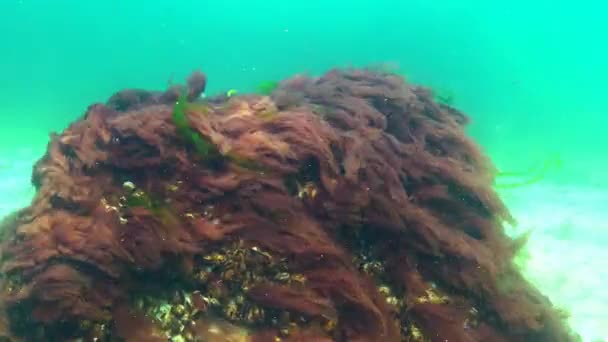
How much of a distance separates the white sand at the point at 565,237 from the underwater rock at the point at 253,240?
64.8 inches

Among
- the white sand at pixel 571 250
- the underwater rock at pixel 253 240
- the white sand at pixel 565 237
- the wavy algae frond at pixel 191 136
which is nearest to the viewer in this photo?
the underwater rock at pixel 253 240

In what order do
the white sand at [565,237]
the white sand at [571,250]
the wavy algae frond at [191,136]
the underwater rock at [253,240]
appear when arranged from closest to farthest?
the underwater rock at [253,240], the wavy algae frond at [191,136], the white sand at [571,250], the white sand at [565,237]

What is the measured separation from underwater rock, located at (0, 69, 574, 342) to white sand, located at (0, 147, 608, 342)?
1.65 meters

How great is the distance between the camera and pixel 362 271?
12.5 ft

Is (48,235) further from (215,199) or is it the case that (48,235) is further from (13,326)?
(215,199)

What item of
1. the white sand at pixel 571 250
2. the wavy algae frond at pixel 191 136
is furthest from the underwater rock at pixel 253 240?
the white sand at pixel 571 250

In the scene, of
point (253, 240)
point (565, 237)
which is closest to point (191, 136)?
point (253, 240)

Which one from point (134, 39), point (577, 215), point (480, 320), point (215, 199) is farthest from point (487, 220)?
point (134, 39)

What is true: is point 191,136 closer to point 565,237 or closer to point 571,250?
point 571,250

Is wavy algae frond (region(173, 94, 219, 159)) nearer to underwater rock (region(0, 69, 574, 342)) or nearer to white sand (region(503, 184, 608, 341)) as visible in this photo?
underwater rock (region(0, 69, 574, 342))

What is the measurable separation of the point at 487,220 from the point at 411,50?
38.1m

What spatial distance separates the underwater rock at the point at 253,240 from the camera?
3432 mm

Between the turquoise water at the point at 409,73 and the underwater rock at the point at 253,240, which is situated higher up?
the turquoise water at the point at 409,73

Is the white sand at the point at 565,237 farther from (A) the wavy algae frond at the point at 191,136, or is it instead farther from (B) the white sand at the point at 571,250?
(A) the wavy algae frond at the point at 191,136
